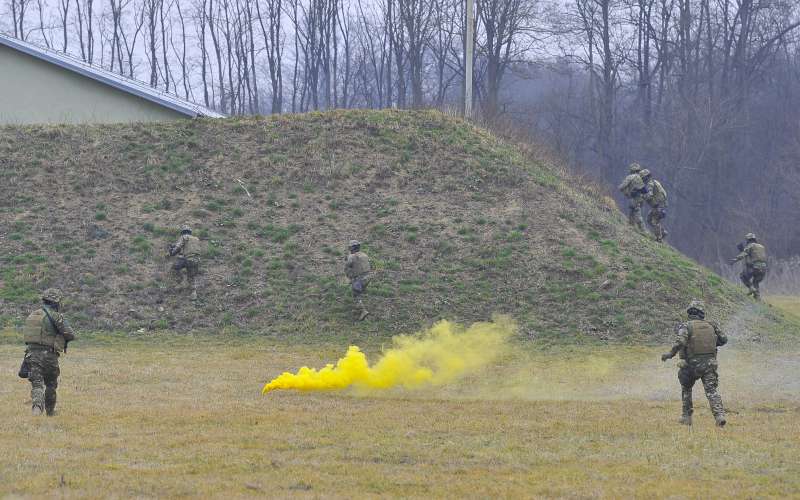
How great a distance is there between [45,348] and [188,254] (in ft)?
45.9

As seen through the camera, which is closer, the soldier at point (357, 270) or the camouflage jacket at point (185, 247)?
the soldier at point (357, 270)

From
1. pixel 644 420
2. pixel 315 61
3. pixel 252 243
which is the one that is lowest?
pixel 644 420

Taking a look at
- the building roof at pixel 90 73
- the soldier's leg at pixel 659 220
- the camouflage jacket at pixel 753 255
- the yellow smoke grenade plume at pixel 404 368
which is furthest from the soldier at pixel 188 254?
the camouflage jacket at pixel 753 255

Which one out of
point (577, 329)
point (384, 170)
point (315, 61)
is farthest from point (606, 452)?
point (315, 61)

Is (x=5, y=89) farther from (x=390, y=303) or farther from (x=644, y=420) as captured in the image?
(x=644, y=420)

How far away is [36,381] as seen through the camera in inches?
607

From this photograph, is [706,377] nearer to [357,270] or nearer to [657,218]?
[357,270]

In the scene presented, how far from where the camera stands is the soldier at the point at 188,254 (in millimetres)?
29109

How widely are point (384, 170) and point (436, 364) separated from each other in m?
15.2

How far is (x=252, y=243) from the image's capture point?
32.0 metres

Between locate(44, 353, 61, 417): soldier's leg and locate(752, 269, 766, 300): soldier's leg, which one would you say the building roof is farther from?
locate(44, 353, 61, 417): soldier's leg

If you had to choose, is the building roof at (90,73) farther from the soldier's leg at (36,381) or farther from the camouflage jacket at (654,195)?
the soldier's leg at (36,381)

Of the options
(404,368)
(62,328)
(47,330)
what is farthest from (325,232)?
(47,330)

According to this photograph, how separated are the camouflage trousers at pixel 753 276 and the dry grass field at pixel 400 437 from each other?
10.4 m
